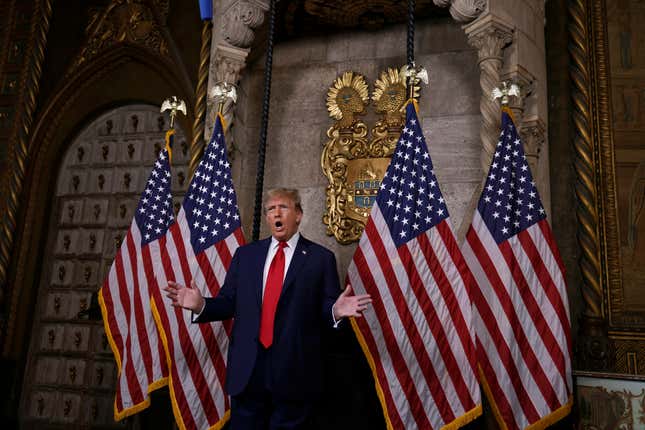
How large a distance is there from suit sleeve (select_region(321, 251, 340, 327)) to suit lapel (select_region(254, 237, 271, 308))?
389 millimetres

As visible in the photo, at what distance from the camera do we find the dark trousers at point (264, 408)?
3133 mm

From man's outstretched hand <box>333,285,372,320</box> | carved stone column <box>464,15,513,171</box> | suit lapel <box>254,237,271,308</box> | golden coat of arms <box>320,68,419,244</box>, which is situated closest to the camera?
man's outstretched hand <box>333,285,372,320</box>

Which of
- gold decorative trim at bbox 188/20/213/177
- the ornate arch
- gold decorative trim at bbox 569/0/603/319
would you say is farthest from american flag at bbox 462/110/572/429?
the ornate arch

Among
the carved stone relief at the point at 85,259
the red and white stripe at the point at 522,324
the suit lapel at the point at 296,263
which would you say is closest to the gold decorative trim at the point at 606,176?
the red and white stripe at the point at 522,324

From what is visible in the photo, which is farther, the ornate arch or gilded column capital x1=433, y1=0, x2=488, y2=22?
the ornate arch

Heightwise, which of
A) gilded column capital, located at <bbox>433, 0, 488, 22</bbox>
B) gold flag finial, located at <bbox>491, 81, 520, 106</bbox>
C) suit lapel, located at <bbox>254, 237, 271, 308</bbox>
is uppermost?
gilded column capital, located at <bbox>433, 0, 488, 22</bbox>

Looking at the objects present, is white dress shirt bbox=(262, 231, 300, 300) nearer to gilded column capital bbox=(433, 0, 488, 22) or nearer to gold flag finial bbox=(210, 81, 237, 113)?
gold flag finial bbox=(210, 81, 237, 113)

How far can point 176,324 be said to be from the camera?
4.35m

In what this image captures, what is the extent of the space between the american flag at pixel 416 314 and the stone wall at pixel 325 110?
1415mm

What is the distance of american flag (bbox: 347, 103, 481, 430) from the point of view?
369 cm

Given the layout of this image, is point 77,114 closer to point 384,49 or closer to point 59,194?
point 59,194

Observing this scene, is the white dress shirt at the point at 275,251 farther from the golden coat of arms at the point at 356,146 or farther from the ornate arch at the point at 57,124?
the ornate arch at the point at 57,124

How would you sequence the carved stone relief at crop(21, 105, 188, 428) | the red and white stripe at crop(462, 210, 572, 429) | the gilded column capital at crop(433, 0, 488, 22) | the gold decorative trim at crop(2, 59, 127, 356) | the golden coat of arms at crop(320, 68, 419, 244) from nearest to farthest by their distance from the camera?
1. the red and white stripe at crop(462, 210, 572, 429)
2. the gilded column capital at crop(433, 0, 488, 22)
3. the golden coat of arms at crop(320, 68, 419, 244)
4. the carved stone relief at crop(21, 105, 188, 428)
5. the gold decorative trim at crop(2, 59, 127, 356)

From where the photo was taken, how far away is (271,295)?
3.37 m
